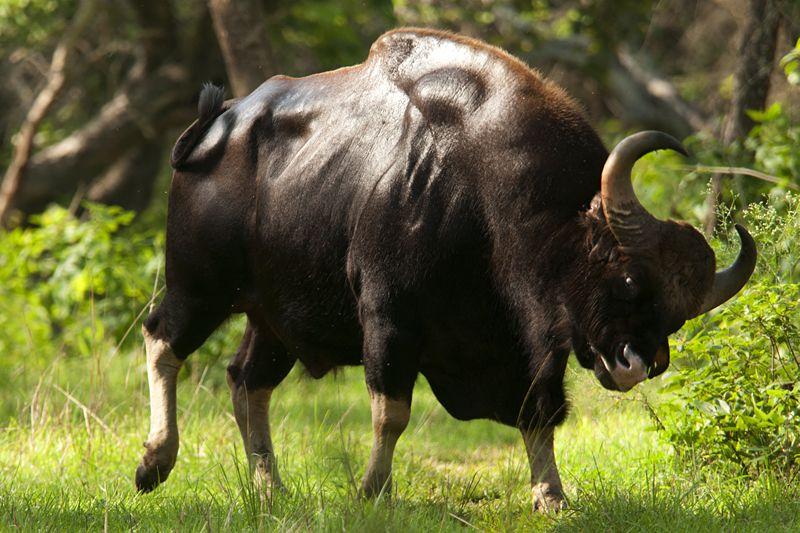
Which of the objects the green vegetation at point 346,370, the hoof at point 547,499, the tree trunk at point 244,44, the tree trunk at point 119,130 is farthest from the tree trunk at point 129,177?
the hoof at point 547,499

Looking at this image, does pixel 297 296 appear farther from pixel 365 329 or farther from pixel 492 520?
pixel 492 520

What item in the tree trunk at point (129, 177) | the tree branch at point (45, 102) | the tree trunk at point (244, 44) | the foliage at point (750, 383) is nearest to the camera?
the foliage at point (750, 383)

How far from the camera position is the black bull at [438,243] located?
4773 millimetres

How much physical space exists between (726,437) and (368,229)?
193 centimetres

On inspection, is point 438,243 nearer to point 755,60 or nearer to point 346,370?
point 755,60

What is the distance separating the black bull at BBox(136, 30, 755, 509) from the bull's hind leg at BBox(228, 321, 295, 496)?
0.15 m

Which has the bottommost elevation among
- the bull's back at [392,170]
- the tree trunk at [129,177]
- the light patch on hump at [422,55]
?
the tree trunk at [129,177]

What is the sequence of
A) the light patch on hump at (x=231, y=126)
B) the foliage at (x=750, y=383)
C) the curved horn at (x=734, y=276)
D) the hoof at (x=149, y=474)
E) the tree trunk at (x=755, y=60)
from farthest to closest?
the tree trunk at (x=755, y=60)
the light patch on hump at (x=231, y=126)
the hoof at (x=149, y=474)
the foliage at (x=750, y=383)
the curved horn at (x=734, y=276)

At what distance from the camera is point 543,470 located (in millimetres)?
5312

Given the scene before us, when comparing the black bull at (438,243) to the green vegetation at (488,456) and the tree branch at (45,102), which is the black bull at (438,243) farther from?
the tree branch at (45,102)

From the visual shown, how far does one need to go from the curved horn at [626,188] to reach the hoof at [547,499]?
4.06 feet

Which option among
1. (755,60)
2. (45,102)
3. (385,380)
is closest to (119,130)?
(45,102)

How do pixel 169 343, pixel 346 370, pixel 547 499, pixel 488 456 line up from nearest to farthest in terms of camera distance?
1. pixel 547 499
2. pixel 169 343
3. pixel 488 456
4. pixel 346 370

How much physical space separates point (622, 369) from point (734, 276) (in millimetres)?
664
